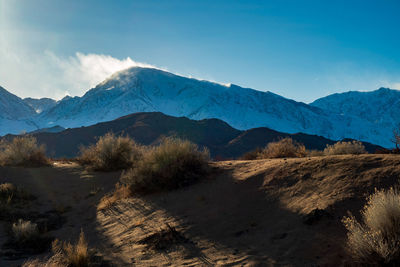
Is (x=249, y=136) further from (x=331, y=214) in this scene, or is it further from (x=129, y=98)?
(x=129, y=98)

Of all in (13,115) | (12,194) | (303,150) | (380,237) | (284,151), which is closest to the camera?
(380,237)

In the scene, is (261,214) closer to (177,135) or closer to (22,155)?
(22,155)

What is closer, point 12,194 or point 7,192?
point 12,194

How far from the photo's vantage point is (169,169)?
873cm

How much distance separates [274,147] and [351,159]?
5051 mm

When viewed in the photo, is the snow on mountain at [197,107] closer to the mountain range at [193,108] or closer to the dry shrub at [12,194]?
the mountain range at [193,108]

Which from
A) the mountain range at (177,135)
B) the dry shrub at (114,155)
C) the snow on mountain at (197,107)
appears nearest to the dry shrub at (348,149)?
the dry shrub at (114,155)

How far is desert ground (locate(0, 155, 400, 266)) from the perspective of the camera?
4520 mm

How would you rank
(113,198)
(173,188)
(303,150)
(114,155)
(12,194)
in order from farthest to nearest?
(114,155) < (303,150) < (12,194) < (113,198) < (173,188)

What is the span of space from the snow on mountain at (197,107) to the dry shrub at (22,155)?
7717 centimetres

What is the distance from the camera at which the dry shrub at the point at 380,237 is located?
3430mm

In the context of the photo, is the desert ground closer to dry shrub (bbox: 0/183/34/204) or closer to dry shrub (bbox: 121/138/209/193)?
dry shrub (bbox: 121/138/209/193)

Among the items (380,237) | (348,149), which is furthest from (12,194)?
(348,149)

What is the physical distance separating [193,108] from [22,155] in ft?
288
